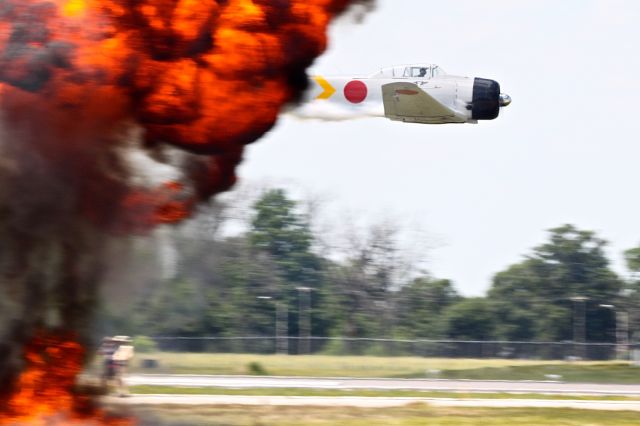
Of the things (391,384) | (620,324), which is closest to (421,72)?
(391,384)

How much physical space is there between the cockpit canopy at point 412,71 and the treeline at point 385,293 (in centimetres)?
3562

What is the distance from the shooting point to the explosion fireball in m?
21.9

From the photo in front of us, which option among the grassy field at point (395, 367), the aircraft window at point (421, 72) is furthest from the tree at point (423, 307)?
the aircraft window at point (421, 72)

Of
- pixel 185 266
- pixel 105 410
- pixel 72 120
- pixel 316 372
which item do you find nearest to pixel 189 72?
pixel 72 120

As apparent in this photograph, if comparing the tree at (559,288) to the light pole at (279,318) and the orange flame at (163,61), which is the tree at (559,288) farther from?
the orange flame at (163,61)

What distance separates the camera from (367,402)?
34156mm

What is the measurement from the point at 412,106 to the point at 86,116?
12.9 metres

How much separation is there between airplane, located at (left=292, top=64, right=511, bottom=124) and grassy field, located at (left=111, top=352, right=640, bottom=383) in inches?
790

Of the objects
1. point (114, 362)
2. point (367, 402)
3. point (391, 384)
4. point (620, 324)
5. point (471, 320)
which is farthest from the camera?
point (620, 324)

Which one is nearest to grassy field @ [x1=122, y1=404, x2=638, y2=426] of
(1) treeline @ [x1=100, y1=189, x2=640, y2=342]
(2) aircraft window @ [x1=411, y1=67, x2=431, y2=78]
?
(2) aircraft window @ [x1=411, y1=67, x2=431, y2=78]

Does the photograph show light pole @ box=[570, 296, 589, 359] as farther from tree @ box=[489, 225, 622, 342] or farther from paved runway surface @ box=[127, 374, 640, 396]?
paved runway surface @ box=[127, 374, 640, 396]

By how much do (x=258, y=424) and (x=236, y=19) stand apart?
11.3 meters

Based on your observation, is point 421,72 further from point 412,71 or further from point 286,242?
point 286,242

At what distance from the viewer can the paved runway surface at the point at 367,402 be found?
110ft
